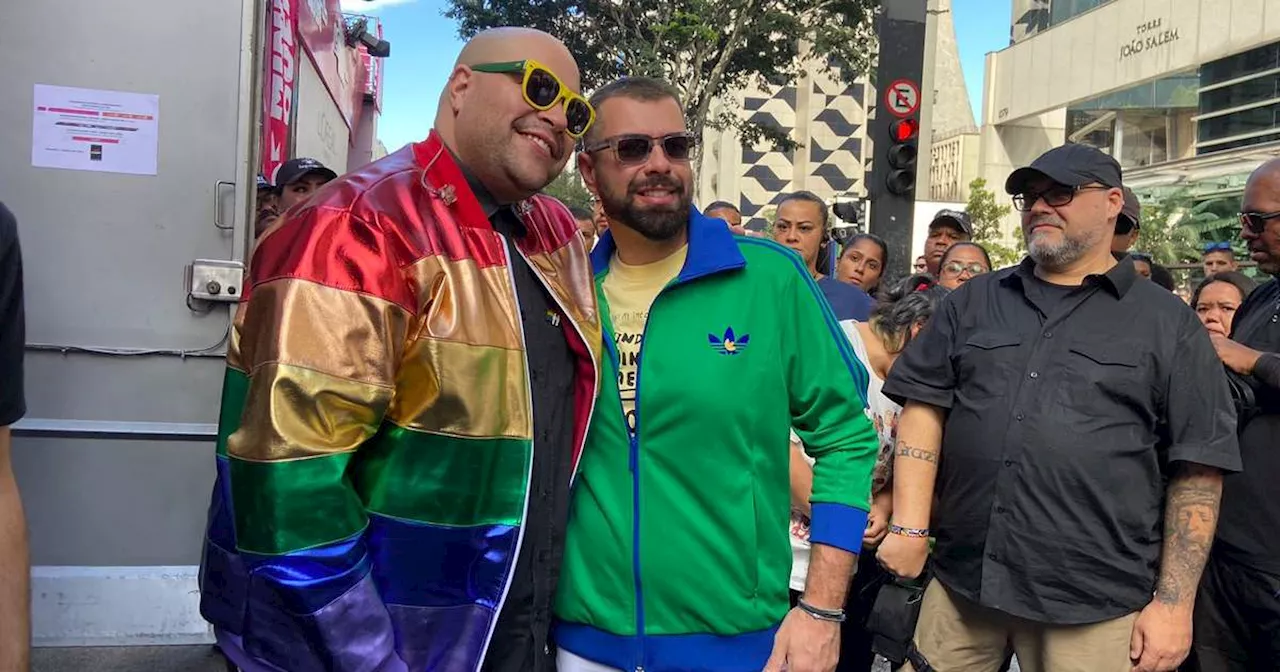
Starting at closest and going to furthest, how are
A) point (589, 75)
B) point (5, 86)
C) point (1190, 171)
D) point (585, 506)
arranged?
point (585, 506)
point (5, 86)
point (589, 75)
point (1190, 171)

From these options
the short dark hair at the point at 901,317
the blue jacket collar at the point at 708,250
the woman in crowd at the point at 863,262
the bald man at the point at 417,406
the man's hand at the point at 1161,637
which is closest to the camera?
the bald man at the point at 417,406

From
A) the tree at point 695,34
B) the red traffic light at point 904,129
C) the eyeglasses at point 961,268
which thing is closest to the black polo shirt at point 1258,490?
the eyeglasses at point 961,268

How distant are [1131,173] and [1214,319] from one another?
30.6 metres

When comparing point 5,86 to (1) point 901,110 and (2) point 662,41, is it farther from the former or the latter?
(2) point 662,41

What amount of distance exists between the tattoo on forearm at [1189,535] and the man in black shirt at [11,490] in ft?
10.0

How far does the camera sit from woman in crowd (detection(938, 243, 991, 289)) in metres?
5.39

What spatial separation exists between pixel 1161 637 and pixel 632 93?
223cm

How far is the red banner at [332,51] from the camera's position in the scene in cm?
748

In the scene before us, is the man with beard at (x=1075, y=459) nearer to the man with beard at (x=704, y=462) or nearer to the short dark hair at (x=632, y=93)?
the man with beard at (x=704, y=462)

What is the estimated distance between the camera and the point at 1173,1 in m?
29.5

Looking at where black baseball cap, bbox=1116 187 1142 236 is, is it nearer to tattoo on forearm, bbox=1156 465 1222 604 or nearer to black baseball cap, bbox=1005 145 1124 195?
black baseball cap, bbox=1005 145 1124 195

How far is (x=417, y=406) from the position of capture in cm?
182

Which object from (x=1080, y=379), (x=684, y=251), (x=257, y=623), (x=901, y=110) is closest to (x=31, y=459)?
(x=257, y=623)

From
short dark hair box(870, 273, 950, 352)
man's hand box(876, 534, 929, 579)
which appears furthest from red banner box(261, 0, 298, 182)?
man's hand box(876, 534, 929, 579)
